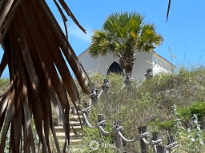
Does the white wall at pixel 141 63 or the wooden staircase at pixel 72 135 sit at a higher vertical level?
the white wall at pixel 141 63

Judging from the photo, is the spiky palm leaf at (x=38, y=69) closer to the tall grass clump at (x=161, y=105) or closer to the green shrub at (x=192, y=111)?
the tall grass clump at (x=161, y=105)

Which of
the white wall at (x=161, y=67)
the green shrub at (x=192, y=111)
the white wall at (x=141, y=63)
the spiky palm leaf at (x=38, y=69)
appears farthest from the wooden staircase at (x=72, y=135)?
the white wall at (x=141, y=63)

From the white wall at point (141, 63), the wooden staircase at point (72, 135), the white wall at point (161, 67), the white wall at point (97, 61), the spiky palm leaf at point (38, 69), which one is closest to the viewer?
the spiky palm leaf at point (38, 69)

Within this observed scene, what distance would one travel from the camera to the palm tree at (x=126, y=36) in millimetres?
14094

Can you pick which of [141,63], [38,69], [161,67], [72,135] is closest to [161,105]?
[72,135]

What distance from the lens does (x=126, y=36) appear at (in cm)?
1420

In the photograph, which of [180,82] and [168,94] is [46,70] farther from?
[180,82]

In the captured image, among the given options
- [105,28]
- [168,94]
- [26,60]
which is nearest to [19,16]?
[26,60]

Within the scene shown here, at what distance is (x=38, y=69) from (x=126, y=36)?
12955 mm

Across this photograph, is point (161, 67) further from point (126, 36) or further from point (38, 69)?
point (38, 69)

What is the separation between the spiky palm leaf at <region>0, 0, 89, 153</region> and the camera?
1407 mm

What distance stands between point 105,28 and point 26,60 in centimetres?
1352

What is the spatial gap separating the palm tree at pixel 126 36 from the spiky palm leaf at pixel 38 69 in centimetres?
1250

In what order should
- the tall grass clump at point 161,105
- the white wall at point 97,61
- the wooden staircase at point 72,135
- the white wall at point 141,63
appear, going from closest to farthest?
the wooden staircase at point 72,135 < the tall grass clump at point 161,105 < the white wall at point 141,63 < the white wall at point 97,61
